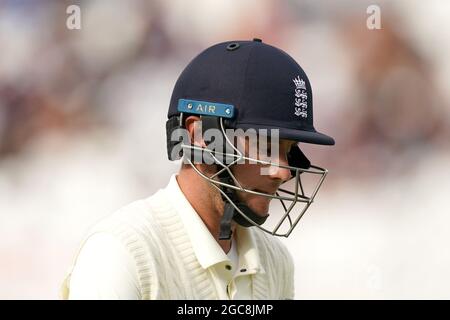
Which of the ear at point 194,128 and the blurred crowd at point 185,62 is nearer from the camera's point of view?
the ear at point 194,128

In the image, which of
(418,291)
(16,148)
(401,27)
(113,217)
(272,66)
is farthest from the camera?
(401,27)

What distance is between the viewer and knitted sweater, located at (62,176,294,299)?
1616mm

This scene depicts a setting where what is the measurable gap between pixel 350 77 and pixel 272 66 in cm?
280

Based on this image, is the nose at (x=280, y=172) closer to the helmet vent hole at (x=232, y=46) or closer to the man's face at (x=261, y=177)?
the man's face at (x=261, y=177)

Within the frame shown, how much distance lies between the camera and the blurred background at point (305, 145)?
13.7 feet

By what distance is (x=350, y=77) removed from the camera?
4.57 meters

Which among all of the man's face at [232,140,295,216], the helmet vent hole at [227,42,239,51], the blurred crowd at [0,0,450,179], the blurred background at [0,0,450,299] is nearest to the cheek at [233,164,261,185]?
the man's face at [232,140,295,216]

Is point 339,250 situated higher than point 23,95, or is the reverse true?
point 23,95

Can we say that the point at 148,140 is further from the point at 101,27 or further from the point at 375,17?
the point at 375,17

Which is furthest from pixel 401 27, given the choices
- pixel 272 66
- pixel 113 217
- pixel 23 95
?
pixel 113 217

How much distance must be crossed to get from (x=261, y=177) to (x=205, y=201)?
14cm

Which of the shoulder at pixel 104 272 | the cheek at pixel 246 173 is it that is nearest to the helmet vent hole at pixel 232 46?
the cheek at pixel 246 173

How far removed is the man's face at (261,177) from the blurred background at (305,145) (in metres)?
2.26

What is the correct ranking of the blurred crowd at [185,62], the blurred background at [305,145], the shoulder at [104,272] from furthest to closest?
1. the blurred crowd at [185,62]
2. the blurred background at [305,145]
3. the shoulder at [104,272]
